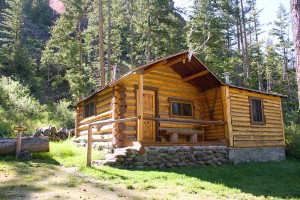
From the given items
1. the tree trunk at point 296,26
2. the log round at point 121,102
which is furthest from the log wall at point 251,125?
the tree trunk at point 296,26

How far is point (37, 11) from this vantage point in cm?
4388

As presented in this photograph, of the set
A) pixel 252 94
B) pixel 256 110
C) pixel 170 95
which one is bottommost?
pixel 256 110

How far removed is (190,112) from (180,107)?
0.70 meters

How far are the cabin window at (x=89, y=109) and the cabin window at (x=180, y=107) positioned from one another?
4.57m

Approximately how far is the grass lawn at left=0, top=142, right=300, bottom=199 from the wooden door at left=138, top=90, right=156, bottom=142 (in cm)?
329

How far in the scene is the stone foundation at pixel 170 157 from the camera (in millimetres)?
9320

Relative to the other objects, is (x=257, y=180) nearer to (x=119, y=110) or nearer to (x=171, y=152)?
(x=171, y=152)

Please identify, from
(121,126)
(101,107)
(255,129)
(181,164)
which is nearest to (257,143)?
(255,129)

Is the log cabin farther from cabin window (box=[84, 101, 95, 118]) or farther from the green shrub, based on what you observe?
the green shrub

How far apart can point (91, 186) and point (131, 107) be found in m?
5.92

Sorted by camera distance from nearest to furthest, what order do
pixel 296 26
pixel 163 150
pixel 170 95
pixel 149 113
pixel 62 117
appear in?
pixel 296 26
pixel 163 150
pixel 149 113
pixel 170 95
pixel 62 117

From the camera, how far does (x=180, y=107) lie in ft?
45.1

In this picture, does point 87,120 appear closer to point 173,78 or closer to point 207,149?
point 173,78

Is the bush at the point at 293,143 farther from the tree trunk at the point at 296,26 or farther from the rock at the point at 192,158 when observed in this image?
the tree trunk at the point at 296,26
